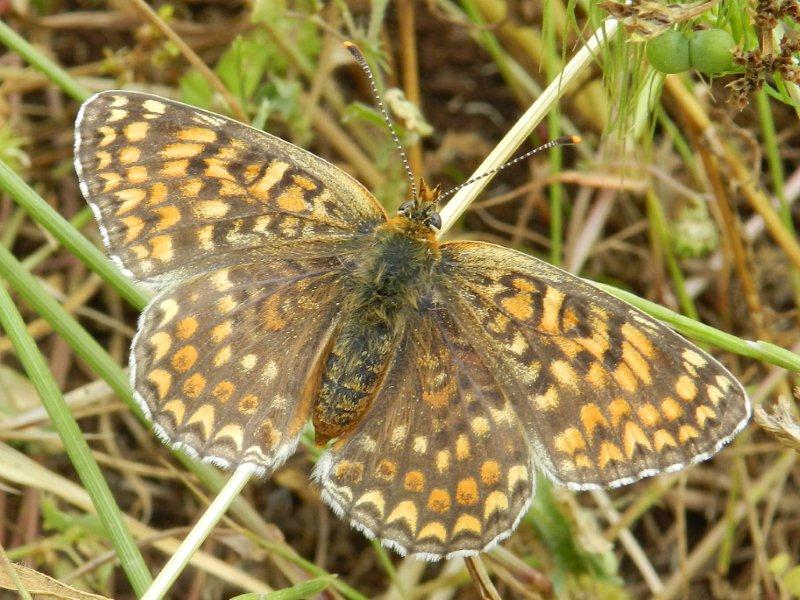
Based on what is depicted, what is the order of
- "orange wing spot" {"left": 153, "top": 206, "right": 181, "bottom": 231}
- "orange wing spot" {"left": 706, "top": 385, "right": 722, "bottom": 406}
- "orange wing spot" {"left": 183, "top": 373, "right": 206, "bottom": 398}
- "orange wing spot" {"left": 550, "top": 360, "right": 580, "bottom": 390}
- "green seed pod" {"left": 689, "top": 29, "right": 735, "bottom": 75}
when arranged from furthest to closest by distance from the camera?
1. "orange wing spot" {"left": 153, "top": 206, "right": 181, "bottom": 231}
2. "orange wing spot" {"left": 183, "top": 373, "right": 206, "bottom": 398}
3. "orange wing spot" {"left": 550, "top": 360, "right": 580, "bottom": 390}
4. "orange wing spot" {"left": 706, "top": 385, "right": 722, "bottom": 406}
5. "green seed pod" {"left": 689, "top": 29, "right": 735, "bottom": 75}

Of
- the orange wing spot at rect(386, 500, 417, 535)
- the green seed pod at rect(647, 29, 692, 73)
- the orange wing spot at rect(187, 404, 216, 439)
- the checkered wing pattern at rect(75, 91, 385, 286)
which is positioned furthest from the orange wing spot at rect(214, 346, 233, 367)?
the green seed pod at rect(647, 29, 692, 73)

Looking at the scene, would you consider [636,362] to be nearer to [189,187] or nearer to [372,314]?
[372,314]

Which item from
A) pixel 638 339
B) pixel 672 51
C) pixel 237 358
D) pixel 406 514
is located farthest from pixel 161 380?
pixel 672 51

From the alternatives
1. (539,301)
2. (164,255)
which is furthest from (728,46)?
(164,255)

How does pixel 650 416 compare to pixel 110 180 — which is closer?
pixel 650 416

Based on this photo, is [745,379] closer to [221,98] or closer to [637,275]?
[637,275]

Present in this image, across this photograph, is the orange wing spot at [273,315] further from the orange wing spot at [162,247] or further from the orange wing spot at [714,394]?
the orange wing spot at [714,394]

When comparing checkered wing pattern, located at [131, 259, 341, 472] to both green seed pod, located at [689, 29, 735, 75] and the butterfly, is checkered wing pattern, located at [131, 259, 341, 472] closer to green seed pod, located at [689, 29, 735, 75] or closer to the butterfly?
the butterfly
